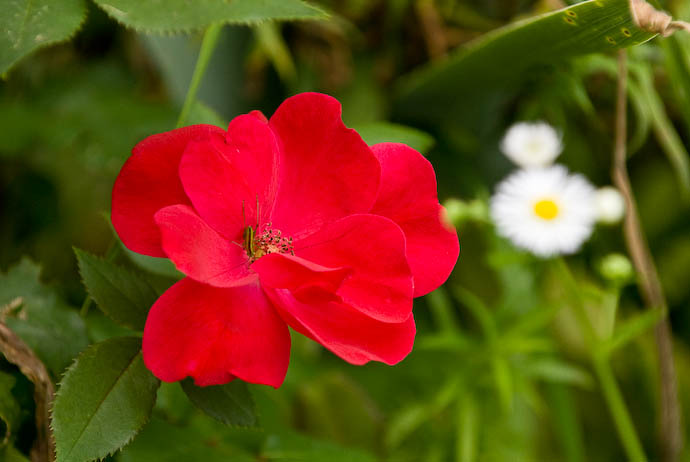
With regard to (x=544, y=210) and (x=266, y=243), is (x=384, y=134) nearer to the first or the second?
(x=266, y=243)

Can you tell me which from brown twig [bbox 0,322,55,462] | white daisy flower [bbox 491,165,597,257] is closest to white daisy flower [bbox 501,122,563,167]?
white daisy flower [bbox 491,165,597,257]

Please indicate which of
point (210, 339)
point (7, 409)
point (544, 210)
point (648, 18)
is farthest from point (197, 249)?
point (544, 210)

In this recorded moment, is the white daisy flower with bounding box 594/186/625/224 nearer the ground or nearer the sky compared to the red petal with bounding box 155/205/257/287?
nearer the ground

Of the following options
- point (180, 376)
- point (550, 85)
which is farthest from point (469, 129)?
point (180, 376)

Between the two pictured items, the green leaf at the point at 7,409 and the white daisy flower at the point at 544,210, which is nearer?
the green leaf at the point at 7,409

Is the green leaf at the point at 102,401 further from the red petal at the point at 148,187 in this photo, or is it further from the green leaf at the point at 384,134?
the green leaf at the point at 384,134

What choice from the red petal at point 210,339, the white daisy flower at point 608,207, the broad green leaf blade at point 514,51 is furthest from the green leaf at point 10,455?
the white daisy flower at point 608,207

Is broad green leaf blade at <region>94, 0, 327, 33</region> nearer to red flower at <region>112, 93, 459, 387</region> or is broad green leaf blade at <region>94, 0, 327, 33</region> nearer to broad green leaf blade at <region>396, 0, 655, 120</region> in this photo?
red flower at <region>112, 93, 459, 387</region>
